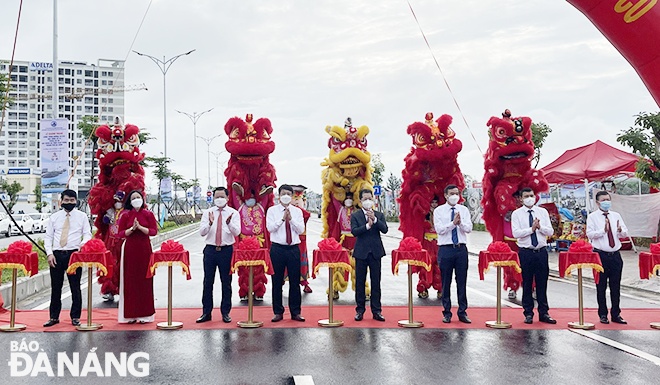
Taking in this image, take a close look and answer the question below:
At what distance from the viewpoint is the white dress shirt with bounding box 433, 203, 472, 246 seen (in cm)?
780

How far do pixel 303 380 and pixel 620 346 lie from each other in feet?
12.1

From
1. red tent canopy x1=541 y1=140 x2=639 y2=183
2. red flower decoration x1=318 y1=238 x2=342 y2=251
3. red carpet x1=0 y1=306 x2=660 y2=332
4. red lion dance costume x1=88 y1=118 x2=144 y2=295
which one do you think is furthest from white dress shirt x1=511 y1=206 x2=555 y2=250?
red tent canopy x1=541 y1=140 x2=639 y2=183

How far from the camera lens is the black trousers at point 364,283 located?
25.7 ft

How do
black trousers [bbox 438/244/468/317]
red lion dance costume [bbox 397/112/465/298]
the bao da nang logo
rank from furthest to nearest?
red lion dance costume [bbox 397/112/465/298], black trousers [bbox 438/244/468/317], the bao da nang logo

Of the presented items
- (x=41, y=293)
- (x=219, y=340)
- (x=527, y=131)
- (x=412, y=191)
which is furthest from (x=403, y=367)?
(x=41, y=293)

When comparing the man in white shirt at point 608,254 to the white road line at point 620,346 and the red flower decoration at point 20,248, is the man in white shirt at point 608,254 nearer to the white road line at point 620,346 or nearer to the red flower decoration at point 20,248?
the white road line at point 620,346

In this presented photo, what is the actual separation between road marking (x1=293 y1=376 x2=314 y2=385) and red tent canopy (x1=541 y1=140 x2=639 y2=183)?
13.3 meters

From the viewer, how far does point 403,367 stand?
18.2ft

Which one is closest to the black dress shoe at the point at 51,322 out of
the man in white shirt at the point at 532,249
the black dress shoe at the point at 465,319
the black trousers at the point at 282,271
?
the black trousers at the point at 282,271

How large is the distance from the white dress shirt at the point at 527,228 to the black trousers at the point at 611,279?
79 centimetres

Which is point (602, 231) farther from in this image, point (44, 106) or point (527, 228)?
point (44, 106)

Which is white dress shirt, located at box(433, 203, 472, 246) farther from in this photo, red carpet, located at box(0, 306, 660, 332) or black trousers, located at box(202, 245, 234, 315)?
black trousers, located at box(202, 245, 234, 315)

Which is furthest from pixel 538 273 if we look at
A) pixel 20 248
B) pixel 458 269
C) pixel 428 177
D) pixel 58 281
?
pixel 20 248

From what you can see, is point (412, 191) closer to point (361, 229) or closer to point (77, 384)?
point (361, 229)
